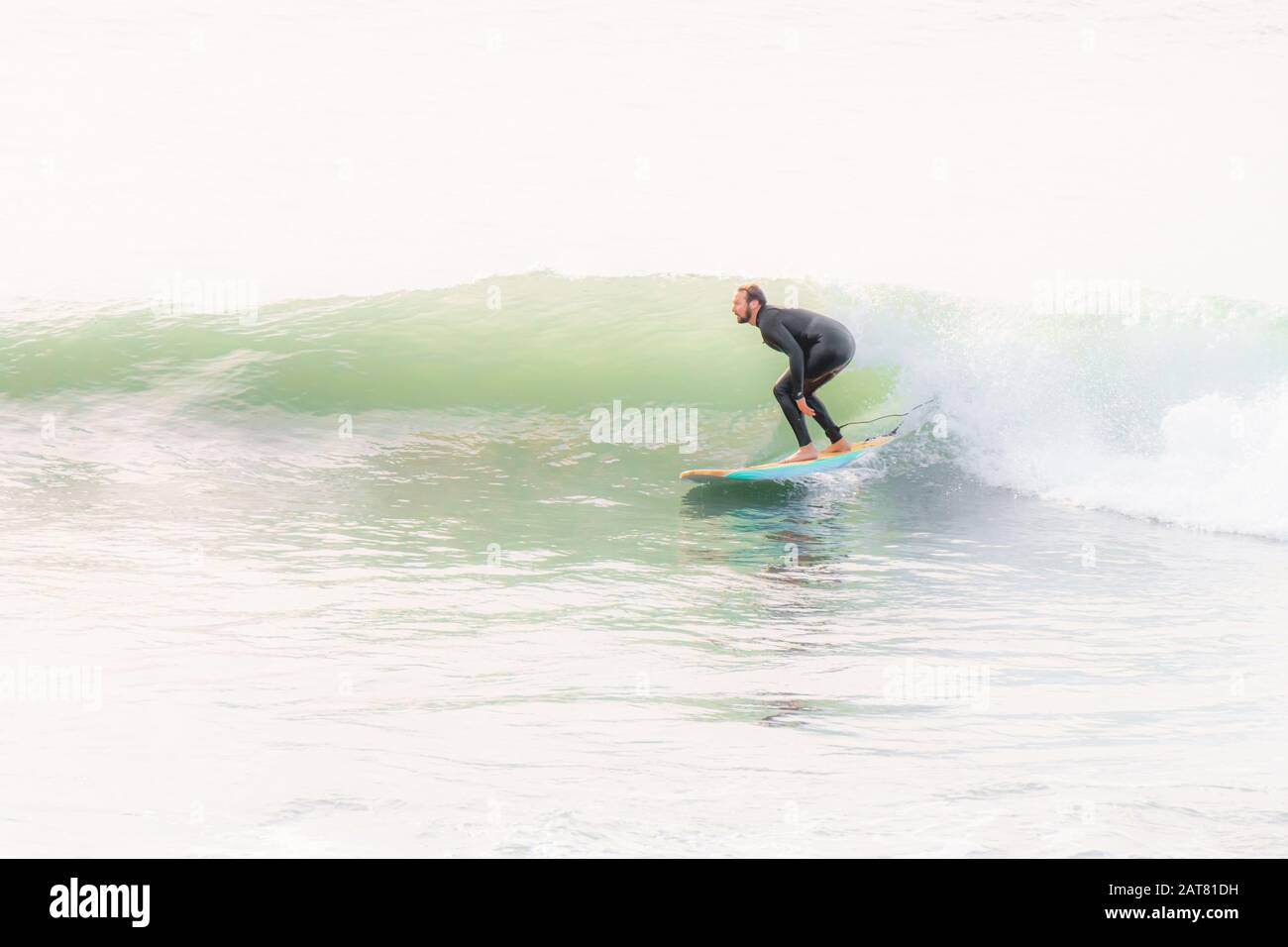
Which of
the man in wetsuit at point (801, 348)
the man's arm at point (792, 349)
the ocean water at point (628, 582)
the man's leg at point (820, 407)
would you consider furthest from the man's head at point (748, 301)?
the ocean water at point (628, 582)

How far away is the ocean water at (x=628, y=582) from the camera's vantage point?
386 cm

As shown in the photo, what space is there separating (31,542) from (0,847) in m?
4.88

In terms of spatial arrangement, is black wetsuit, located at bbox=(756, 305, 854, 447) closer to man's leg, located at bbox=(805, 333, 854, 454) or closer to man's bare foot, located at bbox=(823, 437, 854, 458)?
man's leg, located at bbox=(805, 333, 854, 454)

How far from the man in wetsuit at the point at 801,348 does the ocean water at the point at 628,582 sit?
2.32 feet

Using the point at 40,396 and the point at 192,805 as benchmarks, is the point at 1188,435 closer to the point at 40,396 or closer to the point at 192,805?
the point at 192,805

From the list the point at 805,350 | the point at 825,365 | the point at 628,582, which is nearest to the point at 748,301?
the point at 805,350

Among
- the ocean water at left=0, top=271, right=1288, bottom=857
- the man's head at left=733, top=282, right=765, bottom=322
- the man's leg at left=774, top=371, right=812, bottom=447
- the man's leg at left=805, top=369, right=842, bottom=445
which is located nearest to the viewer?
the ocean water at left=0, top=271, right=1288, bottom=857

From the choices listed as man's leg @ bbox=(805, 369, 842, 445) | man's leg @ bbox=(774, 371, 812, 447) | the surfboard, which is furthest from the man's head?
the surfboard

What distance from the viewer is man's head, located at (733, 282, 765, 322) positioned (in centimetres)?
973

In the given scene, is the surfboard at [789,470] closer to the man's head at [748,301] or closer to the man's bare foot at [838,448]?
the man's bare foot at [838,448]

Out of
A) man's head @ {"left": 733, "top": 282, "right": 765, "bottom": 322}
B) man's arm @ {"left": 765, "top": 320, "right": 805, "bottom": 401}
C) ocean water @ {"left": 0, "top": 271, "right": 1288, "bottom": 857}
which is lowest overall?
ocean water @ {"left": 0, "top": 271, "right": 1288, "bottom": 857}

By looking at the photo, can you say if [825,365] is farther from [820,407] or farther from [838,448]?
[838,448]

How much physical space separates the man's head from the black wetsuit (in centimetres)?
7

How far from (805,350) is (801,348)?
10cm
